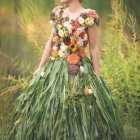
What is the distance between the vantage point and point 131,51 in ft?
19.5

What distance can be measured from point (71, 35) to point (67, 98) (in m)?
0.47

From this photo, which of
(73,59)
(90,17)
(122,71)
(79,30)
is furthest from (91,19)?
(122,71)

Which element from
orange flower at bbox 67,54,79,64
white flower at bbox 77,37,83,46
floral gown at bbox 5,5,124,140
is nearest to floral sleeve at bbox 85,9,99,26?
floral gown at bbox 5,5,124,140

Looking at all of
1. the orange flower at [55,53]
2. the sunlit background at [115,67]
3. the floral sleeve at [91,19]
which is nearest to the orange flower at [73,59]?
the orange flower at [55,53]

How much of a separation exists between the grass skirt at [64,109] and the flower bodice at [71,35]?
0.07m

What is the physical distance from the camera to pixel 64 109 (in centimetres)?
419

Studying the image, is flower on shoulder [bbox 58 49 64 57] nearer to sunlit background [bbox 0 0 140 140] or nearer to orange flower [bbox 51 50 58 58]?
orange flower [bbox 51 50 58 58]

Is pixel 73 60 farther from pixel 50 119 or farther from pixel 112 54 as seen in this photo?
pixel 112 54

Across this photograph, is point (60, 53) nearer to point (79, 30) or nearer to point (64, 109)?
point (79, 30)

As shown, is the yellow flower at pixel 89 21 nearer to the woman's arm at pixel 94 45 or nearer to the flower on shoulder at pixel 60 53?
the woman's arm at pixel 94 45

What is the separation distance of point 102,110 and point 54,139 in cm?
42

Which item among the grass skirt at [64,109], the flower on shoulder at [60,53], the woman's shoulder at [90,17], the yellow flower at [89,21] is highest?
the woman's shoulder at [90,17]

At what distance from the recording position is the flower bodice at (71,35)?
430 centimetres

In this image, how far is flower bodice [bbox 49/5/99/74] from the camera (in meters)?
4.30
